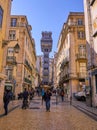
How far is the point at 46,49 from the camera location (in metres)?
114

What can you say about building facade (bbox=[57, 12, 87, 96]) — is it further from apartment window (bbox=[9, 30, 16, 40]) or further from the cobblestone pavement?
the cobblestone pavement

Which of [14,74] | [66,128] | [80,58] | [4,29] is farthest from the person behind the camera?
[80,58]

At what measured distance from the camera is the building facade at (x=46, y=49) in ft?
335

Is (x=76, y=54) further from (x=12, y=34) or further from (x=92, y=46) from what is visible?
(x=92, y=46)

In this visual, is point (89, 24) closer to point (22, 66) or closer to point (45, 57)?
point (22, 66)

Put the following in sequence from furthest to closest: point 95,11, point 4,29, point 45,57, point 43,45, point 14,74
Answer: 1. point 43,45
2. point 45,57
3. point 14,74
4. point 4,29
5. point 95,11

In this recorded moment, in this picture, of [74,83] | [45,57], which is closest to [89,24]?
[74,83]

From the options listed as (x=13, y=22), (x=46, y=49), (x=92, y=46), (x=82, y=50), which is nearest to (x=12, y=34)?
(x=13, y=22)

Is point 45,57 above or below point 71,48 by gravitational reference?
above

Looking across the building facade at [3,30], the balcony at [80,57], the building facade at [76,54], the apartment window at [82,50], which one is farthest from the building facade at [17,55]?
the apartment window at [82,50]

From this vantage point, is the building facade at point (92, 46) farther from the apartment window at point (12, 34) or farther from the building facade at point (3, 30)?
the apartment window at point (12, 34)

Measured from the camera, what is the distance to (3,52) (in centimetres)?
1578

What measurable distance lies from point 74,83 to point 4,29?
708 inches

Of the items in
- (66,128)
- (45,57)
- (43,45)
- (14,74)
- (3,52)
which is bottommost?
(66,128)
